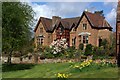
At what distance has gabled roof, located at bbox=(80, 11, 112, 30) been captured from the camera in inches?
2149

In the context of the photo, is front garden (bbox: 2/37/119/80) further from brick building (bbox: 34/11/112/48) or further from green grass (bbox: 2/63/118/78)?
brick building (bbox: 34/11/112/48)

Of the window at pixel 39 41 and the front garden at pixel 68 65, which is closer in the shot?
the front garden at pixel 68 65

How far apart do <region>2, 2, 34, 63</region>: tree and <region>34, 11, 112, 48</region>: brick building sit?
23.8 m

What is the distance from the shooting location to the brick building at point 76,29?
180ft

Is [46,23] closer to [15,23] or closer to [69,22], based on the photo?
[69,22]

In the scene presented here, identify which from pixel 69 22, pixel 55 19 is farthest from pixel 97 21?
pixel 55 19

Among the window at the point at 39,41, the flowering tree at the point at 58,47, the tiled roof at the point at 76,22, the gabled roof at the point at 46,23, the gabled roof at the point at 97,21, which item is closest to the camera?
the flowering tree at the point at 58,47

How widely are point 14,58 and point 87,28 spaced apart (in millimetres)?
17934

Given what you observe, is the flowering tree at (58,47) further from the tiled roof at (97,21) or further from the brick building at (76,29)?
the tiled roof at (97,21)

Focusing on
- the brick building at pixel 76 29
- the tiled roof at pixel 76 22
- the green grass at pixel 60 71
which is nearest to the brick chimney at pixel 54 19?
the brick building at pixel 76 29

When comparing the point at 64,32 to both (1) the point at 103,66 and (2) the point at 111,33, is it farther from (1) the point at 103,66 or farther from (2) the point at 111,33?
(1) the point at 103,66

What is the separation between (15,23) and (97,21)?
92.6ft

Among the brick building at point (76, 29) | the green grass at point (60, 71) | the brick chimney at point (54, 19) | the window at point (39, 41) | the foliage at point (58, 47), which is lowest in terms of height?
the green grass at point (60, 71)

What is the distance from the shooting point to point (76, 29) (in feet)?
187
